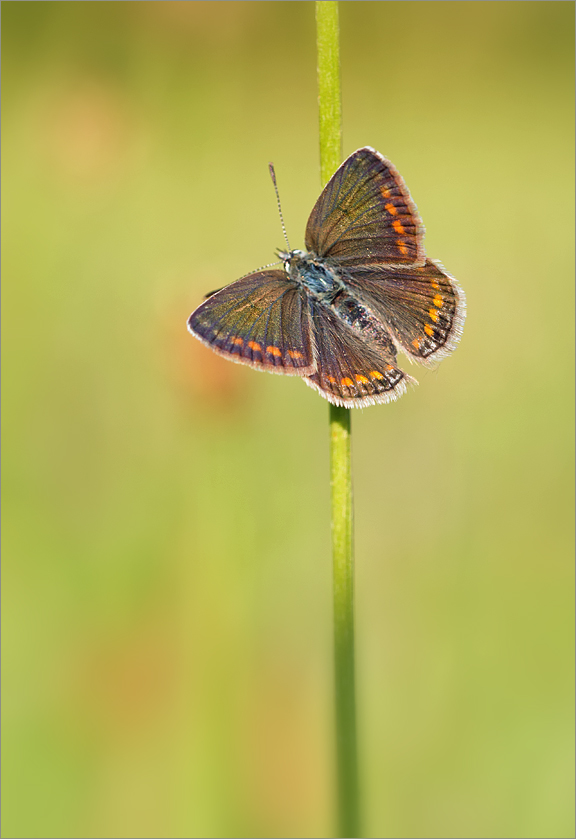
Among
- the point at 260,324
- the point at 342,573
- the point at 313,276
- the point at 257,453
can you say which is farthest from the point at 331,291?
the point at 257,453

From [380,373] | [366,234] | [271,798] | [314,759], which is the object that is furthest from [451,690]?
[366,234]

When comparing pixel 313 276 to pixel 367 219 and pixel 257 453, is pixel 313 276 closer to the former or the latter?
pixel 367 219

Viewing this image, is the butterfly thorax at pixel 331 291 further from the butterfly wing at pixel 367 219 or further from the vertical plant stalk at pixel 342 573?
the vertical plant stalk at pixel 342 573

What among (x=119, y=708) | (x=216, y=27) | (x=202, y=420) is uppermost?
(x=216, y=27)

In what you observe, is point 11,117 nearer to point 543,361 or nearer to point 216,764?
point 543,361

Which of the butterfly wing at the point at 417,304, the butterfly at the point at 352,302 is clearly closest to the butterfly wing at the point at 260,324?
the butterfly at the point at 352,302

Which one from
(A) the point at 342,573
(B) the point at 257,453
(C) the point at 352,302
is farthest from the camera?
(B) the point at 257,453

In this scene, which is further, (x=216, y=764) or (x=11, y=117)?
(x=11, y=117)
